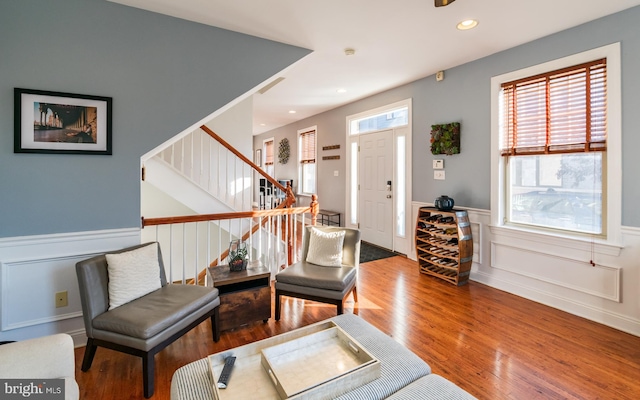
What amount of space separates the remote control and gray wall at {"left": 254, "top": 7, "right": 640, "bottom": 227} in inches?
127

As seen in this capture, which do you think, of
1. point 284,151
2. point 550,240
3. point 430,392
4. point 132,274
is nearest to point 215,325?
point 132,274

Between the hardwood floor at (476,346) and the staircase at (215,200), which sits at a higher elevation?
the staircase at (215,200)

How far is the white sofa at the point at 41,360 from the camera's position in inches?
46.3

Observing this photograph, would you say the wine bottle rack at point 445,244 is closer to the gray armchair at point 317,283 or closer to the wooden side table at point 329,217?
the gray armchair at point 317,283

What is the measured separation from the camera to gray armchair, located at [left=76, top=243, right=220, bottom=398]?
177cm

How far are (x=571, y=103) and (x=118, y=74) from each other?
3981 millimetres

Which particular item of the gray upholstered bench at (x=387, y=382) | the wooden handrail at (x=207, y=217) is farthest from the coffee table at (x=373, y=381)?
the wooden handrail at (x=207, y=217)

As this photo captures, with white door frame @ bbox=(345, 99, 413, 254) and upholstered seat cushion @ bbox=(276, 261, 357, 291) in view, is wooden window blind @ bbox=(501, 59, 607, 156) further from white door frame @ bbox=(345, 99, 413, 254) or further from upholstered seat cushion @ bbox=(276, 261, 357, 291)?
upholstered seat cushion @ bbox=(276, 261, 357, 291)

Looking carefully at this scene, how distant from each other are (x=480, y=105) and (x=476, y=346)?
2.66 metres

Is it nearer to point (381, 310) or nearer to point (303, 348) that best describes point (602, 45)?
point (381, 310)

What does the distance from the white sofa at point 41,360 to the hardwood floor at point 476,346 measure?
613 mm

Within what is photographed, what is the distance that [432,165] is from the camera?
4.17 meters

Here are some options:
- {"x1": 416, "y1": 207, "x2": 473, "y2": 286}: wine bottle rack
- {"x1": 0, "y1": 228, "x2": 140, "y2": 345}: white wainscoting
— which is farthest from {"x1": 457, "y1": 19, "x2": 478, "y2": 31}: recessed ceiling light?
{"x1": 0, "y1": 228, "x2": 140, "y2": 345}: white wainscoting

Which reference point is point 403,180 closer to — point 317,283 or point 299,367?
point 317,283
